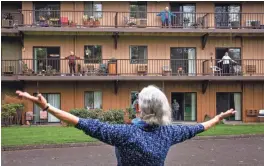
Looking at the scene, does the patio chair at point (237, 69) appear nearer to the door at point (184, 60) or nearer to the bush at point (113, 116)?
the door at point (184, 60)

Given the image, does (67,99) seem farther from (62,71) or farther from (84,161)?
(84,161)

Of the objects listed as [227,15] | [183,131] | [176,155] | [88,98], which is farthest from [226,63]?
[183,131]

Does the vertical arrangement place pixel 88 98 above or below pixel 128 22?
below

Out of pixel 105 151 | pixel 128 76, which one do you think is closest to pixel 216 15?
pixel 128 76

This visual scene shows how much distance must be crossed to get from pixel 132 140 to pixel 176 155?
425 inches

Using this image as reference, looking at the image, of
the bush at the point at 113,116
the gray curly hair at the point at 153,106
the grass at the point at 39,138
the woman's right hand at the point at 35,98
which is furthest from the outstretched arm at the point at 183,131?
the bush at the point at 113,116

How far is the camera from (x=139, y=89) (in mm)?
28234

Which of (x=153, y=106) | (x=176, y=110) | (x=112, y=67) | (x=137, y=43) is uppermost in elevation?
(x=137, y=43)

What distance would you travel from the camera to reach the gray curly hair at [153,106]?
2.96 meters

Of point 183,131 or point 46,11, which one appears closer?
point 183,131

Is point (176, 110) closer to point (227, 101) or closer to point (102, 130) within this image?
point (227, 101)

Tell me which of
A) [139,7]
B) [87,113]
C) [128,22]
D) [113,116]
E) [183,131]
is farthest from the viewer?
[139,7]

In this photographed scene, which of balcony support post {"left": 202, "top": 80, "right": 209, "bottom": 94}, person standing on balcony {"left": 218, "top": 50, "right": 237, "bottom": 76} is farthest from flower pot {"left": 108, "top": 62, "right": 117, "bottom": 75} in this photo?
person standing on balcony {"left": 218, "top": 50, "right": 237, "bottom": 76}

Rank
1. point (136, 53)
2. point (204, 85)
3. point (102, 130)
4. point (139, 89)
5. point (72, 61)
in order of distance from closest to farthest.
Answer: point (102, 130)
point (72, 61)
point (139, 89)
point (204, 85)
point (136, 53)
